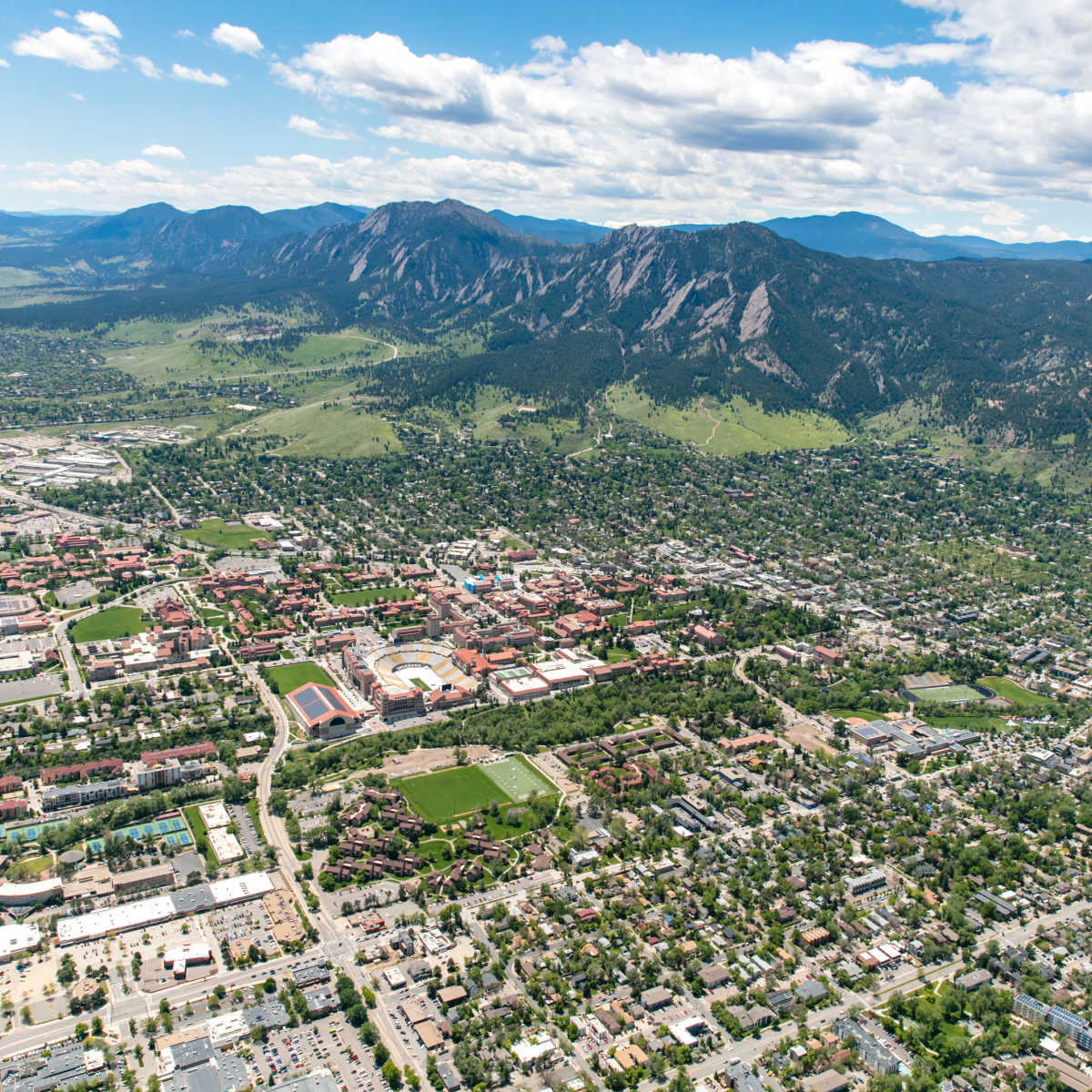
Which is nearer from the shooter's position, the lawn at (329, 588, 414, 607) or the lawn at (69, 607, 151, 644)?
the lawn at (69, 607, 151, 644)

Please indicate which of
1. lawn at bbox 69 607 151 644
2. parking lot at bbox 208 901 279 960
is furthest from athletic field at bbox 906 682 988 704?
lawn at bbox 69 607 151 644

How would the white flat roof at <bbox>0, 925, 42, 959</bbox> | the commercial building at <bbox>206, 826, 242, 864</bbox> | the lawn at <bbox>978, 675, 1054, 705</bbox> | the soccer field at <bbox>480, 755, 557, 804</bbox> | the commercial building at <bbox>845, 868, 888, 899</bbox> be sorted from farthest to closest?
the lawn at <bbox>978, 675, 1054, 705</bbox> < the soccer field at <bbox>480, 755, 557, 804</bbox> < the commercial building at <bbox>845, 868, 888, 899</bbox> < the commercial building at <bbox>206, 826, 242, 864</bbox> < the white flat roof at <bbox>0, 925, 42, 959</bbox>

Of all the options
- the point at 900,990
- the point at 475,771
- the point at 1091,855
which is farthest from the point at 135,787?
the point at 1091,855

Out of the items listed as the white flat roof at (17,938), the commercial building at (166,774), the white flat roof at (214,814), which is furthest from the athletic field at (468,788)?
the white flat roof at (17,938)

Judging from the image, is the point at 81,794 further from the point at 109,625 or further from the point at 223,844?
the point at 109,625

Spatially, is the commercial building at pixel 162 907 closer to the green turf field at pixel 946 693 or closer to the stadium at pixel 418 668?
the stadium at pixel 418 668

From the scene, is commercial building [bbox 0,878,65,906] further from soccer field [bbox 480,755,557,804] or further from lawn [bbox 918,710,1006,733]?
lawn [bbox 918,710,1006,733]
